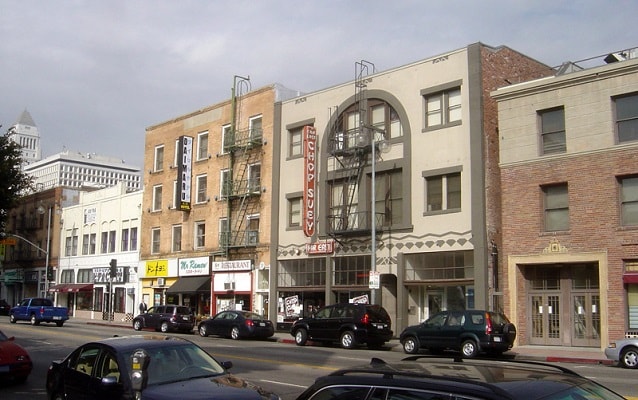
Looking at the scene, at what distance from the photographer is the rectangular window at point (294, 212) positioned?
121 ft

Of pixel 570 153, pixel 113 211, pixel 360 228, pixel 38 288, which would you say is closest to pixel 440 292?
pixel 360 228

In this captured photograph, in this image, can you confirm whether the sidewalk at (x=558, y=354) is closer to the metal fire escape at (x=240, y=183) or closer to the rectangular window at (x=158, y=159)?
the metal fire escape at (x=240, y=183)

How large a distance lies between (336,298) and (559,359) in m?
14.2

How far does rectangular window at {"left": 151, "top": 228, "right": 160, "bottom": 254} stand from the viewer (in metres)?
48.3


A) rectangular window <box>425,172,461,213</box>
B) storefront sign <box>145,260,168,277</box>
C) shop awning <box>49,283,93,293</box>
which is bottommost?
shop awning <box>49,283,93,293</box>

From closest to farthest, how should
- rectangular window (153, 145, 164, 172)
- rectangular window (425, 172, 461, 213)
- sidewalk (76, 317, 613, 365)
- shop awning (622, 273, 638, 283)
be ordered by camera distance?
sidewalk (76, 317, 613, 365) < shop awning (622, 273, 638, 283) < rectangular window (425, 172, 461, 213) < rectangular window (153, 145, 164, 172)

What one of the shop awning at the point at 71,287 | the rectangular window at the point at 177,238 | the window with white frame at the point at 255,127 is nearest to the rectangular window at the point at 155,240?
the rectangular window at the point at 177,238

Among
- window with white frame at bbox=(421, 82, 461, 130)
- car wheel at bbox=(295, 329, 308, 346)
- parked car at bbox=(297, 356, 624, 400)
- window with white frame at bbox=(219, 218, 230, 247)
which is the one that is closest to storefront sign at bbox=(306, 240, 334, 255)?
car wheel at bbox=(295, 329, 308, 346)

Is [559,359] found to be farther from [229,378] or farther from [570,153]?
[229,378]

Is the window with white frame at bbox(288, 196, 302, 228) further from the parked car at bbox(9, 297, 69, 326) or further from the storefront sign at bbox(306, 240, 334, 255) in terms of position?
the parked car at bbox(9, 297, 69, 326)

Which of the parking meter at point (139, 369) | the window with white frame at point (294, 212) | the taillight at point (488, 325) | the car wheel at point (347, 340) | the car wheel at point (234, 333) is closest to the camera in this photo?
the parking meter at point (139, 369)

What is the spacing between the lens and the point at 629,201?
24.7m

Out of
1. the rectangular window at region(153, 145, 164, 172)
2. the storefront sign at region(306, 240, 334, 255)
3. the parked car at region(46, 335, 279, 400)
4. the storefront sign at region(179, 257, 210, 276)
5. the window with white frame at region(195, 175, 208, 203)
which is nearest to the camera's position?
the parked car at region(46, 335, 279, 400)

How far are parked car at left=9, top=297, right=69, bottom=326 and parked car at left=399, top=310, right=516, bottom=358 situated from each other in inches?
983
